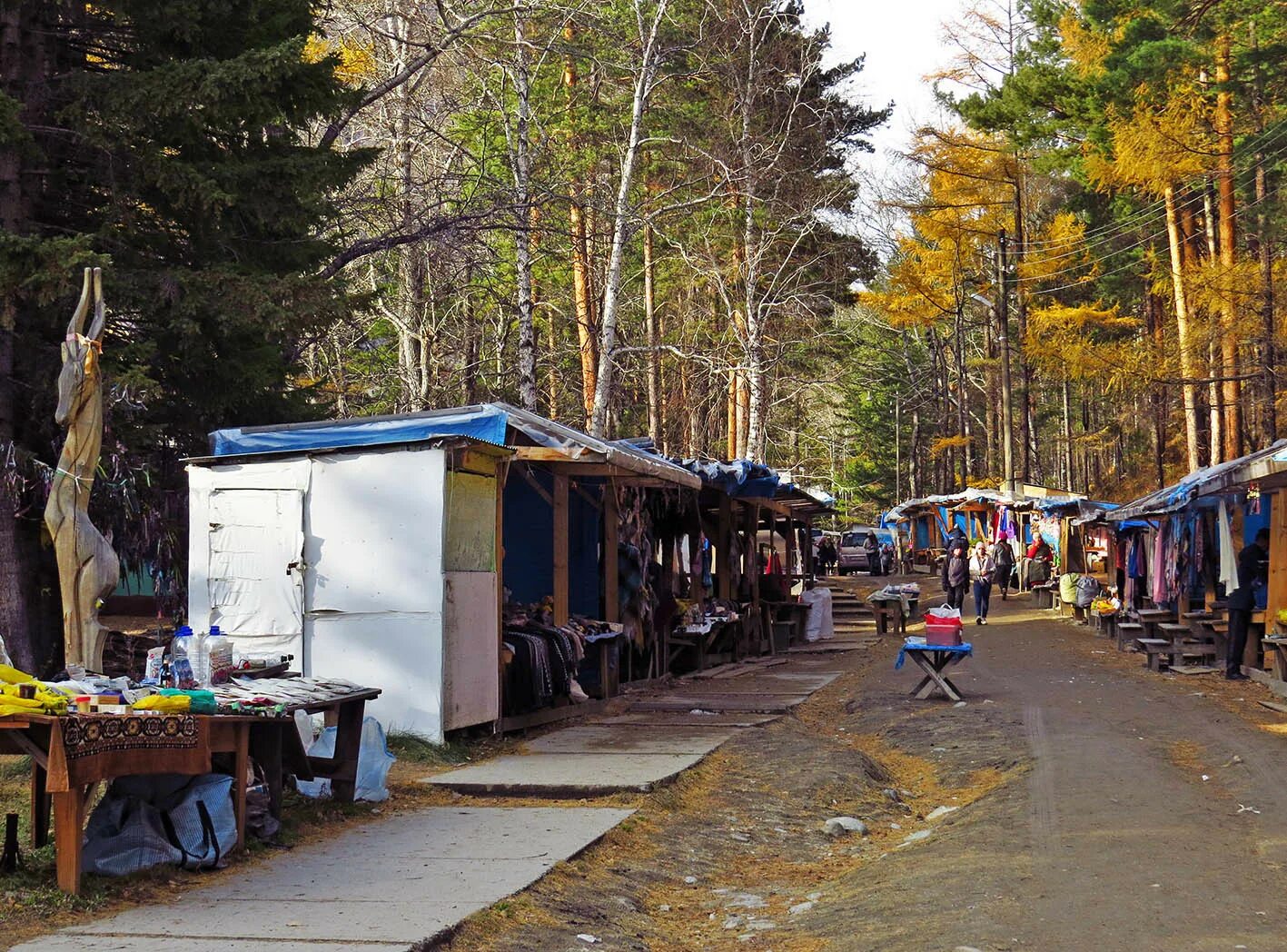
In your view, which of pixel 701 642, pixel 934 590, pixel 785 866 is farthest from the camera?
pixel 934 590

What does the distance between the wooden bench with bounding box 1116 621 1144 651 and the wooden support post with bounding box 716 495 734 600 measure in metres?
6.61

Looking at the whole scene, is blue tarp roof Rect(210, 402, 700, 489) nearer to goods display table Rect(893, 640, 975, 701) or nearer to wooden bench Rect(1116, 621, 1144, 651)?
goods display table Rect(893, 640, 975, 701)

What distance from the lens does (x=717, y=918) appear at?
25.3 feet

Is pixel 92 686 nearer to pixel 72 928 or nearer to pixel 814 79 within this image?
pixel 72 928

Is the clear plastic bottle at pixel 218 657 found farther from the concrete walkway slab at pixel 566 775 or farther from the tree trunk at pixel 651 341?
the tree trunk at pixel 651 341

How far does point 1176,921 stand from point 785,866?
10.1 feet

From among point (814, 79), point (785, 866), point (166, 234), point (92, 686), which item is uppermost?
point (814, 79)

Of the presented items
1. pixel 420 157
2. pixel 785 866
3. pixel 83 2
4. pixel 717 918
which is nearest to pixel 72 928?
pixel 717 918

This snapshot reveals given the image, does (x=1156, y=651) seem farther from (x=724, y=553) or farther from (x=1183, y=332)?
Result: (x=1183, y=332)

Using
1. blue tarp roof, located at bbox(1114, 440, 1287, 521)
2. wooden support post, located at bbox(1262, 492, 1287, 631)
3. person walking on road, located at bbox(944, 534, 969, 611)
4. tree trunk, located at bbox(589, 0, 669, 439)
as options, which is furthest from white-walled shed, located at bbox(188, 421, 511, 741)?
person walking on road, located at bbox(944, 534, 969, 611)

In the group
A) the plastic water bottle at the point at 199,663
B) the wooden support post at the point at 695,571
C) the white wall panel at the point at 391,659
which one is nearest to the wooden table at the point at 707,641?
the wooden support post at the point at 695,571

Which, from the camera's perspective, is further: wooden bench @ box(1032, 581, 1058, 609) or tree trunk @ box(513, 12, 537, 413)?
wooden bench @ box(1032, 581, 1058, 609)

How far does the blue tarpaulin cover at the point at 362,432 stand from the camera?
13102 mm

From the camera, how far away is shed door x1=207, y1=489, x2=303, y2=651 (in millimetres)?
12234
